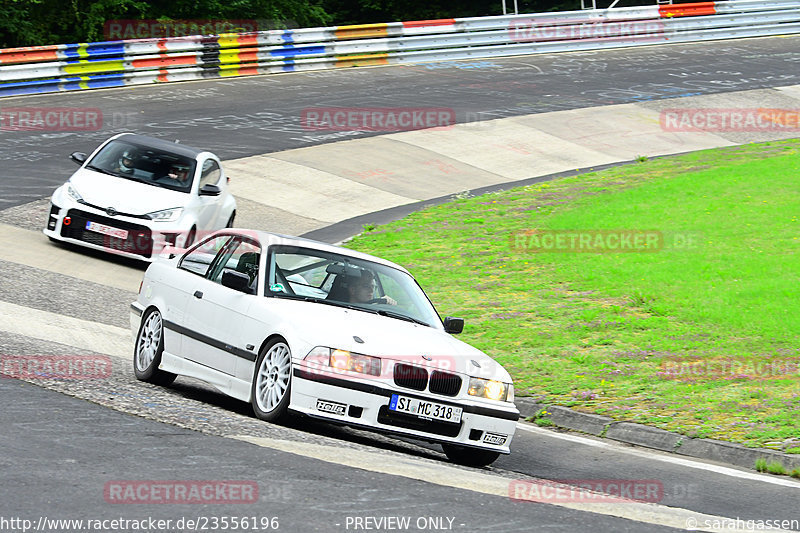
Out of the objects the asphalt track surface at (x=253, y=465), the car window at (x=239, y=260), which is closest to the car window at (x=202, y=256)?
the car window at (x=239, y=260)

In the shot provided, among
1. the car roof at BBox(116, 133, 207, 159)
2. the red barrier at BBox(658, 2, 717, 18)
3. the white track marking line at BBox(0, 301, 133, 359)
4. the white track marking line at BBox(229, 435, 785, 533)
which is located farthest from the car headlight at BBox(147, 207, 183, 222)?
the red barrier at BBox(658, 2, 717, 18)

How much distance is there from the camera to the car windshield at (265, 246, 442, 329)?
357 inches

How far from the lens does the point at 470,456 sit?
8.55m

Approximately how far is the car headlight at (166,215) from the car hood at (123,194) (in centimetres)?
6

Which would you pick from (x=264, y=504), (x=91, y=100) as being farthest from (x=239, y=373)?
(x=91, y=100)

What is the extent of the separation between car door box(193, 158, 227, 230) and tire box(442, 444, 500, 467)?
8234mm

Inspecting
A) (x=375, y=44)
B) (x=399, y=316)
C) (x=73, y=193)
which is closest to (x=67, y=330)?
(x=399, y=316)

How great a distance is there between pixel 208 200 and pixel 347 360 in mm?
8871

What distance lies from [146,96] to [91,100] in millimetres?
1508

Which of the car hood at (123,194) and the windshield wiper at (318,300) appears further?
the car hood at (123,194)

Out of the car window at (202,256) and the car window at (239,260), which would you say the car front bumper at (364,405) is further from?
the car window at (202,256)

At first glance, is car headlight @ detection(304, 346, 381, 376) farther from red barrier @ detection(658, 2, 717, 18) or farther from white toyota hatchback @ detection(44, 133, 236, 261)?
red barrier @ detection(658, 2, 717, 18)

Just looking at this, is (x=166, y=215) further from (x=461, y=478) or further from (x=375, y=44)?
(x=375, y=44)

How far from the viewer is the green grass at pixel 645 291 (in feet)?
34.6
